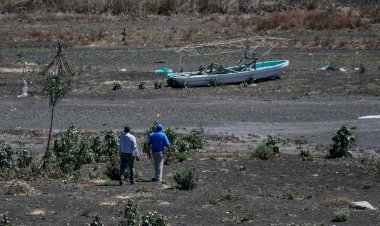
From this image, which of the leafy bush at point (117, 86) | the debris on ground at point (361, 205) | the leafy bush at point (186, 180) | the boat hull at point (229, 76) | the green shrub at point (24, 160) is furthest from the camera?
the boat hull at point (229, 76)

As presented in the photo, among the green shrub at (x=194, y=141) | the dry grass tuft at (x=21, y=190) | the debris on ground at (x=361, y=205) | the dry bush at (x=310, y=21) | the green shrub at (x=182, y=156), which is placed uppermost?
the dry bush at (x=310, y=21)

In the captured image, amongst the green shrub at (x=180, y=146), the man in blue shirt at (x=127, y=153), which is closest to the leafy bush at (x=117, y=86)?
the green shrub at (x=180, y=146)

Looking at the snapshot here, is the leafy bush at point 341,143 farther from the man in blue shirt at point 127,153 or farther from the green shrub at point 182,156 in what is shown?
the man in blue shirt at point 127,153

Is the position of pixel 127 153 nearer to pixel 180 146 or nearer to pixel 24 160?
pixel 24 160

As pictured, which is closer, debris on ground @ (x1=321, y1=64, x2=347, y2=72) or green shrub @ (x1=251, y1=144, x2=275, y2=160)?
green shrub @ (x1=251, y1=144, x2=275, y2=160)

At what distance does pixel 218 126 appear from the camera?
3234 centimetres

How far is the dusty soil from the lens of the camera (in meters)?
19.8

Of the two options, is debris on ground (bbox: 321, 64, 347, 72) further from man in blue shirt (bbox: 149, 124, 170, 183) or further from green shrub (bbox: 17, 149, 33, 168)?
man in blue shirt (bbox: 149, 124, 170, 183)

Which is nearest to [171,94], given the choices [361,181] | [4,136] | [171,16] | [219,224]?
[4,136]

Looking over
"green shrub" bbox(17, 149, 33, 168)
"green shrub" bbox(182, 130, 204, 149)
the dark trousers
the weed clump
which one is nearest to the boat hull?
"green shrub" bbox(182, 130, 204, 149)

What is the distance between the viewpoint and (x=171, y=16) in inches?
2382

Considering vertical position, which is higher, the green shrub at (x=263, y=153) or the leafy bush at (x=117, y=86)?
the leafy bush at (x=117, y=86)

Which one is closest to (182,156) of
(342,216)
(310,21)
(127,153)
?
(127,153)

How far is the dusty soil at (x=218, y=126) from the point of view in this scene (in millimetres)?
19781
